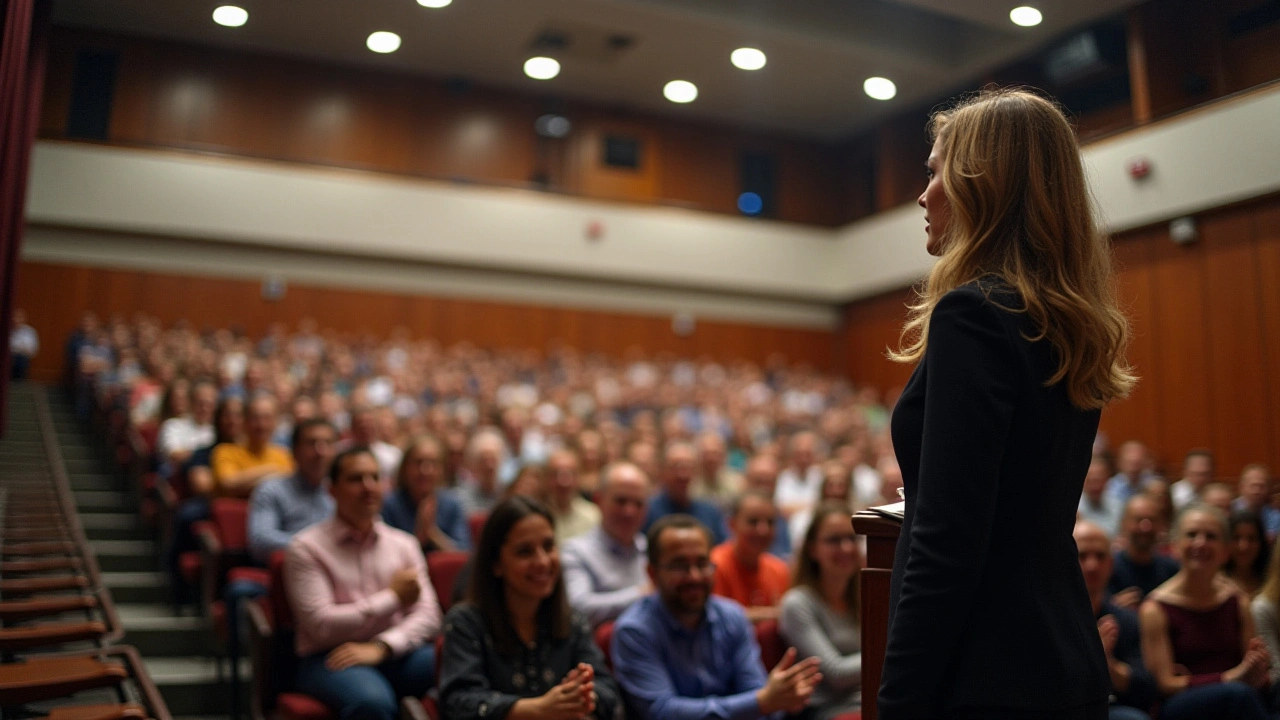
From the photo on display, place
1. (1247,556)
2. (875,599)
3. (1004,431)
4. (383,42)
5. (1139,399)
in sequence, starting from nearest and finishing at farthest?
(1004,431) < (875,599) < (383,42) < (1247,556) < (1139,399)

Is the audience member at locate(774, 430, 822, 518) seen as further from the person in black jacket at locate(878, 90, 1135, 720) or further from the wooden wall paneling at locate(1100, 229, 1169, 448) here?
the person in black jacket at locate(878, 90, 1135, 720)

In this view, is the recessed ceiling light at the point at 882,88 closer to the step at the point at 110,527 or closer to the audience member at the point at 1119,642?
the audience member at the point at 1119,642

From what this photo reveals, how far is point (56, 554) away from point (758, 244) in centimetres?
749

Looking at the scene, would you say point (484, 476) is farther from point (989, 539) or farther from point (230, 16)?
point (989, 539)

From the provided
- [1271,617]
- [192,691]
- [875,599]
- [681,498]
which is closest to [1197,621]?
[1271,617]

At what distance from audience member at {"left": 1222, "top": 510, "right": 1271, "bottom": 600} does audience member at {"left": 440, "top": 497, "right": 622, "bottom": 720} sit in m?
1.85

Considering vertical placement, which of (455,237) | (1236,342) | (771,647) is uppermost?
(455,237)

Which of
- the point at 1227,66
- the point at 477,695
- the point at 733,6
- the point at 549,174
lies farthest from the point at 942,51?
the point at 549,174

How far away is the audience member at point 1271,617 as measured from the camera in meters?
2.31

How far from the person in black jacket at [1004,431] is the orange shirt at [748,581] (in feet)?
6.47

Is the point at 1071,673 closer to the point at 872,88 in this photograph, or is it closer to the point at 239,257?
the point at 872,88

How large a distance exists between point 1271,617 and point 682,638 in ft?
5.06

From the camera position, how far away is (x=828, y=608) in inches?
90.1

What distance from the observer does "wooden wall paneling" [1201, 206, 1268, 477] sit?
2270 millimetres
